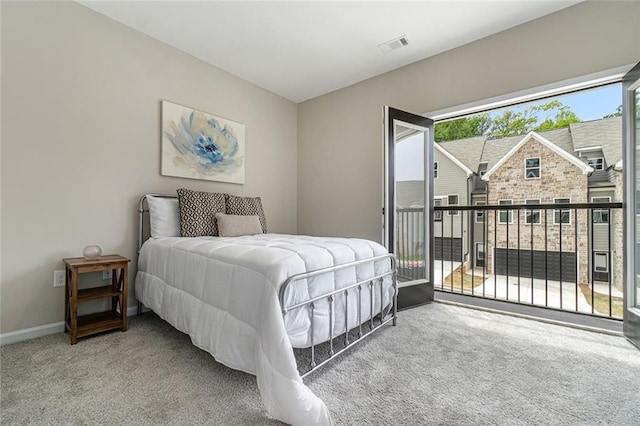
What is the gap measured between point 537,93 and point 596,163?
Result: 3.45 meters

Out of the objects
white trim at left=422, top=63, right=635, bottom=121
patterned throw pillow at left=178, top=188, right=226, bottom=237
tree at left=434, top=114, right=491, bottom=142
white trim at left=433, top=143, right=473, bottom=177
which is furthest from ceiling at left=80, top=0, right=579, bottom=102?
white trim at left=433, top=143, right=473, bottom=177

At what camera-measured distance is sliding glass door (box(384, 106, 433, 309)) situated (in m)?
2.71

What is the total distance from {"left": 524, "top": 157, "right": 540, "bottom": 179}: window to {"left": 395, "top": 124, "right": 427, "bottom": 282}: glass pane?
13.8 ft

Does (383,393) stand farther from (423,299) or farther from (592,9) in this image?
(592,9)

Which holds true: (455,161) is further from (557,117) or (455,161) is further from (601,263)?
(601,263)

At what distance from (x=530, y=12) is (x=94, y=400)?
399cm

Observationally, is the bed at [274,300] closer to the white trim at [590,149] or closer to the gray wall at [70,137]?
the gray wall at [70,137]

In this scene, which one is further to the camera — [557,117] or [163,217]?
[557,117]

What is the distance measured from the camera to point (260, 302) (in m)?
1.25

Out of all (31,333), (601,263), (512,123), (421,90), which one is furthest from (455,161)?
(31,333)

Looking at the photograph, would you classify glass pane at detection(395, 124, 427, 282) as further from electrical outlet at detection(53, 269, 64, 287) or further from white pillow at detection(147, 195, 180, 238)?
electrical outlet at detection(53, 269, 64, 287)

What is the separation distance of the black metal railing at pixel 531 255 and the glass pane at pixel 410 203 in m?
0.01

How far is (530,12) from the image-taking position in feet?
7.43

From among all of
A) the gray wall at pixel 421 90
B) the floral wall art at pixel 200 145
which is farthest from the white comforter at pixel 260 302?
the gray wall at pixel 421 90
